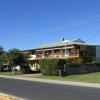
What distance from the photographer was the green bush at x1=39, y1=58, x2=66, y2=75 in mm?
51406

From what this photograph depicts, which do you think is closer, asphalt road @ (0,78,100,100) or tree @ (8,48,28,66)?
asphalt road @ (0,78,100,100)

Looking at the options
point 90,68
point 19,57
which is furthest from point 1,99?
point 19,57

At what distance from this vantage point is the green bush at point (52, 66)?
5141 centimetres

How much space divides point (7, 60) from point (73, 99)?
4872 centimetres

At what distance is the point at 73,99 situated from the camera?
717 inches

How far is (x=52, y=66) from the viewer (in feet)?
171

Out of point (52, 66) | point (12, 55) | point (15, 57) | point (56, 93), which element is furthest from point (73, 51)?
point (56, 93)

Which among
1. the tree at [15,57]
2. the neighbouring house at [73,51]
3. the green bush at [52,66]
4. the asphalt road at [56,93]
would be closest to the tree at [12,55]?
the tree at [15,57]

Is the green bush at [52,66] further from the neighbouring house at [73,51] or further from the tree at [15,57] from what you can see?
the neighbouring house at [73,51]

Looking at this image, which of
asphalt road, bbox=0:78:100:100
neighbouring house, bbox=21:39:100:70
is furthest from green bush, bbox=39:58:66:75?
asphalt road, bbox=0:78:100:100

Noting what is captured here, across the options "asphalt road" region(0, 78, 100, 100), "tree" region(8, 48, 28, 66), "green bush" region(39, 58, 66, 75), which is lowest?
"asphalt road" region(0, 78, 100, 100)

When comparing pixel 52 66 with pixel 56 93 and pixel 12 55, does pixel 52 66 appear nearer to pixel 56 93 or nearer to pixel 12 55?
pixel 12 55

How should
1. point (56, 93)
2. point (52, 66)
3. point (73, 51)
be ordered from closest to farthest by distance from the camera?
point (56, 93), point (52, 66), point (73, 51)

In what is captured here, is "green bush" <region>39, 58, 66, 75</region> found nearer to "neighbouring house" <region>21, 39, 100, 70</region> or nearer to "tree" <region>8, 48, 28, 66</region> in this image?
"tree" <region>8, 48, 28, 66</region>
